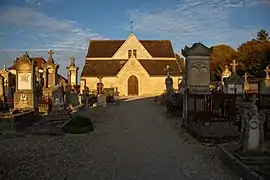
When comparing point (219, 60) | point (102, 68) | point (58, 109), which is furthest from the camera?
point (219, 60)

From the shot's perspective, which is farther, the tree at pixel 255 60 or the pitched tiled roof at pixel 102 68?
the pitched tiled roof at pixel 102 68

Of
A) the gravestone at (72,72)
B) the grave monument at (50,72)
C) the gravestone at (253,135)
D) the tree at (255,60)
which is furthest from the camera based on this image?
the tree at (255,60)

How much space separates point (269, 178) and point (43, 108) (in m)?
15.2

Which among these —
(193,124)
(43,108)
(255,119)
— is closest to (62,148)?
(193,124)

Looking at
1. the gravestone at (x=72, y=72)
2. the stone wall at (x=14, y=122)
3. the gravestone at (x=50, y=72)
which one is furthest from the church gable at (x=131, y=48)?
the stone wall at (x=14, y=122)

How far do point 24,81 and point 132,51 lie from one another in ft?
119

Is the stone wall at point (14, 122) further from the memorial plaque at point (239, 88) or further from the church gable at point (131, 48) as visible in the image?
the church gable at point (131, 48)

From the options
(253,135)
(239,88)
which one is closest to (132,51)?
(239,88)

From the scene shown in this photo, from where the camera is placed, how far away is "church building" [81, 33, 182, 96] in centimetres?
4541

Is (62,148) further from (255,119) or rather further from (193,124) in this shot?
(255,119)

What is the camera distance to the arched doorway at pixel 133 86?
45438mm

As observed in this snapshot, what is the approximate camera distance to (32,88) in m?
16.5

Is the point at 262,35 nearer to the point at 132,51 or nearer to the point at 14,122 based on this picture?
the point at 132,51

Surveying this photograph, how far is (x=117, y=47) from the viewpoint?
54312 millimetres
